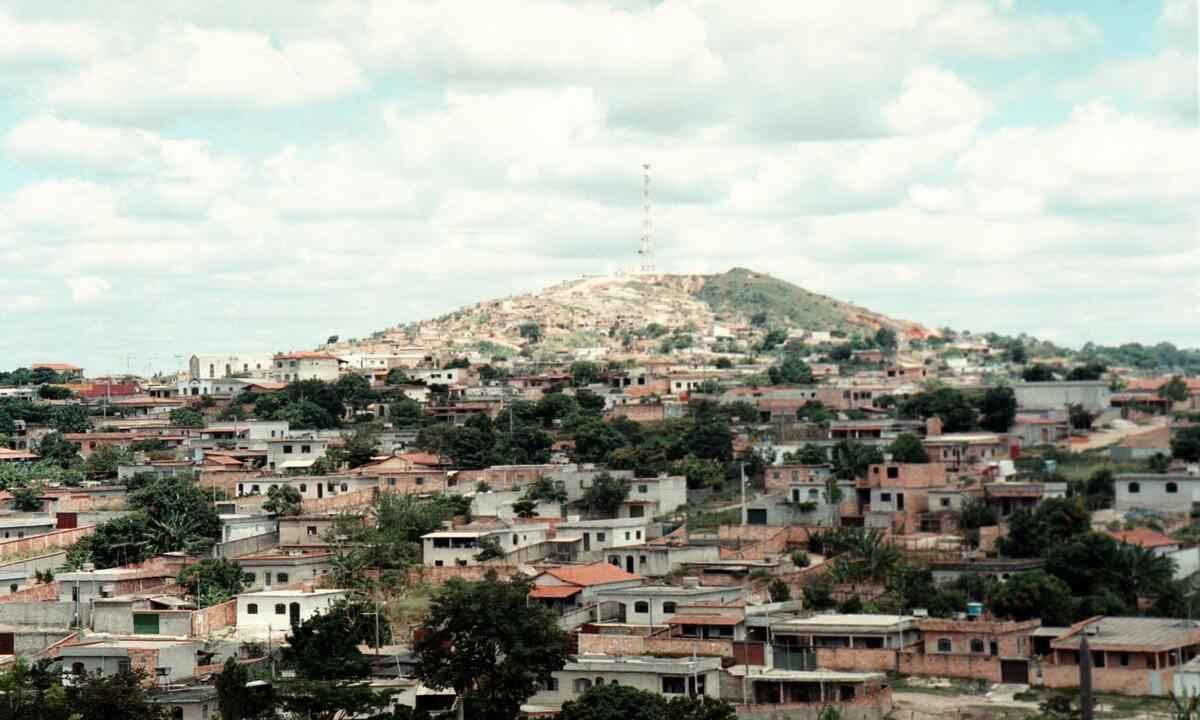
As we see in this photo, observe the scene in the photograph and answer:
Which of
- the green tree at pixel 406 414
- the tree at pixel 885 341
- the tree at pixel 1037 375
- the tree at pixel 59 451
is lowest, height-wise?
the tree at pixel 59 451

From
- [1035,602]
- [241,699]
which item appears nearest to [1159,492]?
[1035,602]

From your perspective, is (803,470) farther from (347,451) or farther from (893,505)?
(347,451)

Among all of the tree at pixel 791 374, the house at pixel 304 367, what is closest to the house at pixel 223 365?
the house at pixel 304 367

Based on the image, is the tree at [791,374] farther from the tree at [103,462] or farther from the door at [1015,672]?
the door at [1015,672]

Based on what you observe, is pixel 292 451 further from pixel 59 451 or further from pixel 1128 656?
pixel 1128 656

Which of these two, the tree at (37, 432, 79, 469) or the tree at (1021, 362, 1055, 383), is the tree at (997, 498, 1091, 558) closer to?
the tree at (37, 432, 79, 469)

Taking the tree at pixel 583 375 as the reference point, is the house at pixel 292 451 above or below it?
below
